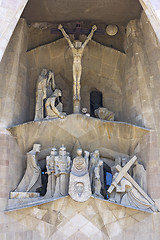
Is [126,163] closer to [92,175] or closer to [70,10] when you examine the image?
[92,175]

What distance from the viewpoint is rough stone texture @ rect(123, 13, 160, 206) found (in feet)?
37.7

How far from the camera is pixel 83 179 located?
1092cm

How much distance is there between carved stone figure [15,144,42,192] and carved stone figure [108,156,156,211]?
1714 mm

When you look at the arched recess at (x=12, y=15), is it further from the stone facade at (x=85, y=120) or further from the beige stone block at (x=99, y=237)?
the beige stone block at (x=99, y=237)

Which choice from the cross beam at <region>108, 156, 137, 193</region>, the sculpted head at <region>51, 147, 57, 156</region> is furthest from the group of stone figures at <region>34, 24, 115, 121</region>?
the cross beam at <region>108, 156, 137, 193</region>

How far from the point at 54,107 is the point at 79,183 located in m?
2.15

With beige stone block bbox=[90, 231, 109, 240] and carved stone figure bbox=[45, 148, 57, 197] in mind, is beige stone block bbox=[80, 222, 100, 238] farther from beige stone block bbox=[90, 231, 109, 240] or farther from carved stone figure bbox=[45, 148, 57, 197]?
carved stone figure bbox=[45, 148, 57, 197]

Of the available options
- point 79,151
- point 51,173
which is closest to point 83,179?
point 79,151

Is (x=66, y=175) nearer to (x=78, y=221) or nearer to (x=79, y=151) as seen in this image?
(x=79, y=151)

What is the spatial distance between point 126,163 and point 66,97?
2.62 metres

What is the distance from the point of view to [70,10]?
1287 cm

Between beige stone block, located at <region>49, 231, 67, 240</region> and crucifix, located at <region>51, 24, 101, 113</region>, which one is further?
crucifix, located at <region>51, 24, 101, 113</region>

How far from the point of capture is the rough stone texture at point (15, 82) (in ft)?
38.7

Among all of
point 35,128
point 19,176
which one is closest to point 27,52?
point 35,128
